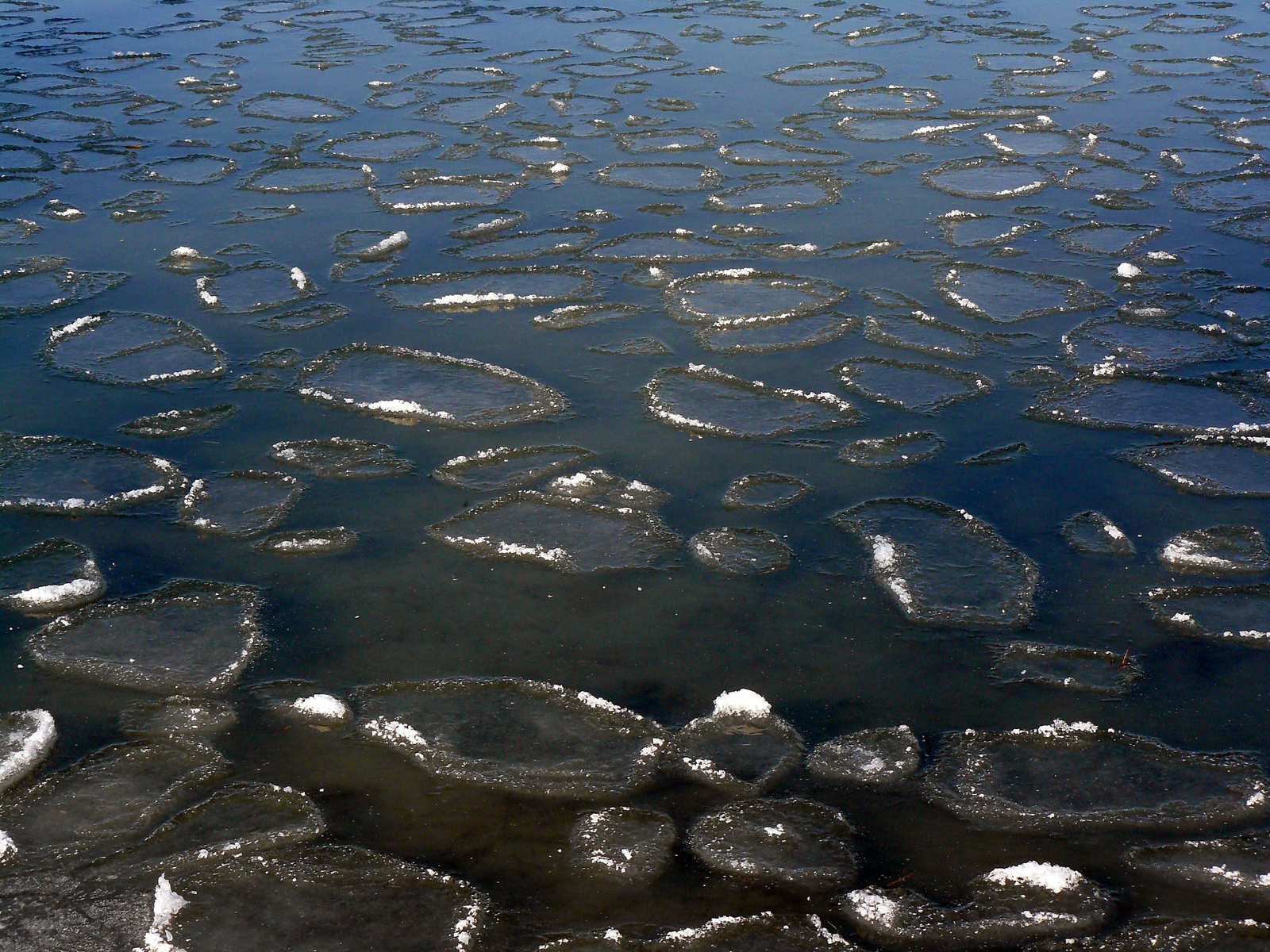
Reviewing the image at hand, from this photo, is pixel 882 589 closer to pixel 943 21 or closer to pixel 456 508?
pixel 456 508

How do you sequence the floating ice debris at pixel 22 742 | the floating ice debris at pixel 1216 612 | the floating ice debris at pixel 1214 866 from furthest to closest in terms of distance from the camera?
1. the floating ice debris at pixel 1216 612
2. the floating ice debris at pixel 22 742
3. the floating ice debris at pixel 1214 866

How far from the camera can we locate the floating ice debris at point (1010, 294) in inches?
216

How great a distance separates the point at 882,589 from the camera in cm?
358

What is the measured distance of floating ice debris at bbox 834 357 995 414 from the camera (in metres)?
4.68

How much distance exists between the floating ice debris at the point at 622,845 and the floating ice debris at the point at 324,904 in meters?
0.26

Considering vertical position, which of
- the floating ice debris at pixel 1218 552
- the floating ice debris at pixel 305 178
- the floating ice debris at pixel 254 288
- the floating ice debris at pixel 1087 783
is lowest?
the floating ice debris at pixel 1087 783

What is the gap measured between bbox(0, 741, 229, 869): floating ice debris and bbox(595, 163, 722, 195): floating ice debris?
5.06 meters

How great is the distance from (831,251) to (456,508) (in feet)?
9.98

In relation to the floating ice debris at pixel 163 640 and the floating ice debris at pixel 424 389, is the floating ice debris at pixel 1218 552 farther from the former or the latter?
the floating ice debris at pixel 163 640

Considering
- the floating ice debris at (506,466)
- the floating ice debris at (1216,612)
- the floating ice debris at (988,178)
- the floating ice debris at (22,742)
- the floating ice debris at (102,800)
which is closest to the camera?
the floating ice debris at (102,800)

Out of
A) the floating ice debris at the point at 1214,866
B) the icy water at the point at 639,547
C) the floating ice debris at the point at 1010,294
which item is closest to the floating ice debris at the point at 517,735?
the icy water at the point at 639,547

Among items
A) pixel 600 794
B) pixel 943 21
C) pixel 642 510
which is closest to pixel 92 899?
pixel 600 794

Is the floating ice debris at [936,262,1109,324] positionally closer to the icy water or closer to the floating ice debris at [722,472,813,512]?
the icy water

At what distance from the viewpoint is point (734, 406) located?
4648 mm
